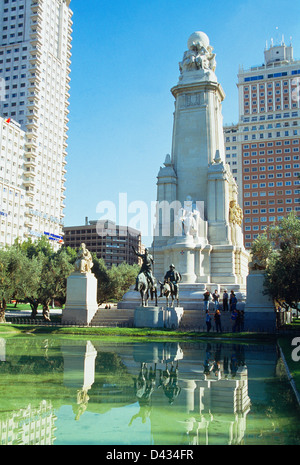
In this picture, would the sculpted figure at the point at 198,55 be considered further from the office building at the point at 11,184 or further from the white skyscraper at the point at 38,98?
the white skyscraper at the point at 38,98

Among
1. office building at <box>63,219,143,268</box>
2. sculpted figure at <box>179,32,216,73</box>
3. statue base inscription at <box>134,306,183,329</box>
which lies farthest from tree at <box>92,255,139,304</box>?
office building at <box>63,219,143,268</box>

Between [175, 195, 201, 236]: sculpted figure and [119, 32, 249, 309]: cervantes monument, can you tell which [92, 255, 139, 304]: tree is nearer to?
[119, 32, 249, 309]: cervantes monument

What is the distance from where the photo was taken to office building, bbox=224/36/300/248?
105 metres

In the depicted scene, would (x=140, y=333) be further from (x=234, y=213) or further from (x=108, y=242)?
(x=108, y=242)

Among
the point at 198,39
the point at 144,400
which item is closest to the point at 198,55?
the point at 198,39

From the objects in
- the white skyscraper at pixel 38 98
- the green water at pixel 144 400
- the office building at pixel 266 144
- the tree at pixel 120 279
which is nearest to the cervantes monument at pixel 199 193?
the tree at pixel 120 279

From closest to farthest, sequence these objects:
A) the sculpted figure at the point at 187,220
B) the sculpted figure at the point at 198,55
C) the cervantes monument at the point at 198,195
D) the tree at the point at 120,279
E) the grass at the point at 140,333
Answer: the grass at the point at 140,333
the cervantes monument at the point at 198,195
the sculpted figure at the point at 187,220
the sculpted figure at the point at 198,55
the tree at the point at 120,279

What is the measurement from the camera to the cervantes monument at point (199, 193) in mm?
34406

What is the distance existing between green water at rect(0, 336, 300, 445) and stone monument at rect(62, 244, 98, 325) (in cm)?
1391

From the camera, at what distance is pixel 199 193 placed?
37594mm

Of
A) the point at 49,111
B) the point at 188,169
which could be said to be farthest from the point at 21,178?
the point at 188,169

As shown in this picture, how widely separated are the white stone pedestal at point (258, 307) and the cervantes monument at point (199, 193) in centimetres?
717
